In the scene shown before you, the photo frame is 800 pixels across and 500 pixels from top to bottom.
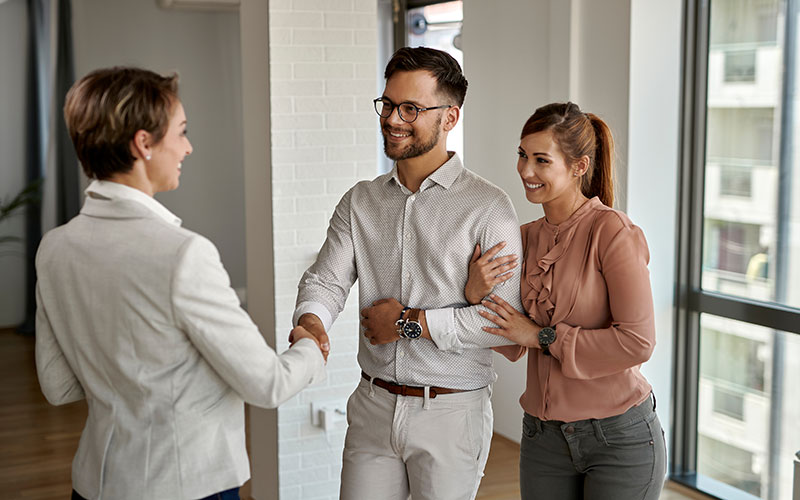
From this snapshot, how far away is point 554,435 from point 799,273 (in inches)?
75.0

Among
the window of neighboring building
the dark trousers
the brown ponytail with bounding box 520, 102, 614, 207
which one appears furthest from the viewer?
the window of neighboring building

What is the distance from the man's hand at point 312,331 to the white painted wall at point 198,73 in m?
5.56

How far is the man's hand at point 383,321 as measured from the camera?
7.36 ft

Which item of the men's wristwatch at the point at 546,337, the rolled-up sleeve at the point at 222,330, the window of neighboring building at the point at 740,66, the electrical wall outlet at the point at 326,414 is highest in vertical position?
the window of neighboring building at the point at 740,66

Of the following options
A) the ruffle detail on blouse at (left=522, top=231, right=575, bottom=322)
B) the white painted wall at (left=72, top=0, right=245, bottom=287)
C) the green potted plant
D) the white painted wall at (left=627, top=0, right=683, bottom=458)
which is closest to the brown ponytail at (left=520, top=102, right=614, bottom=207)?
the ruffle detail on blouse at (left=522, top=231, right=575, bottom=322)

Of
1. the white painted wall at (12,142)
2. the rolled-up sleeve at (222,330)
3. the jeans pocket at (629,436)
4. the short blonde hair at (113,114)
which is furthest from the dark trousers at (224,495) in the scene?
the white painted wall at (12,142)

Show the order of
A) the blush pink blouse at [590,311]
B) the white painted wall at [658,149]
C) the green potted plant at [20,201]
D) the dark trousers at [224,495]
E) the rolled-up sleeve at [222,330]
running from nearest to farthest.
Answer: the rolled-up sleeve at [222,330] → the dark trousers at [224,495] → the blush pink blouse at [590,311] → the white painted wall at [658,149] → the green potted plant at [20,201]

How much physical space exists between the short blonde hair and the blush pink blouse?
1.04 metres

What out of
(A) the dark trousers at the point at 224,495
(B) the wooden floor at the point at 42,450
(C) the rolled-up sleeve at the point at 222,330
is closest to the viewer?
(C) the rolled-up sleeve at the point at 222,330

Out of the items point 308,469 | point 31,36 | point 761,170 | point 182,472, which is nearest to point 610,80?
point 761,170

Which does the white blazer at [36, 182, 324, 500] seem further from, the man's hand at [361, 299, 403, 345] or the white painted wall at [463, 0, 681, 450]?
the white painted wall at [463, 0, 681, 450]

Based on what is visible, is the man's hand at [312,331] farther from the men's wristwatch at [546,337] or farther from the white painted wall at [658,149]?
the white painted wall at [658,149]

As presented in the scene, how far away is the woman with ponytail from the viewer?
214 centimetres

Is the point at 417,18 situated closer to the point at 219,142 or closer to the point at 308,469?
the point at 219,142
